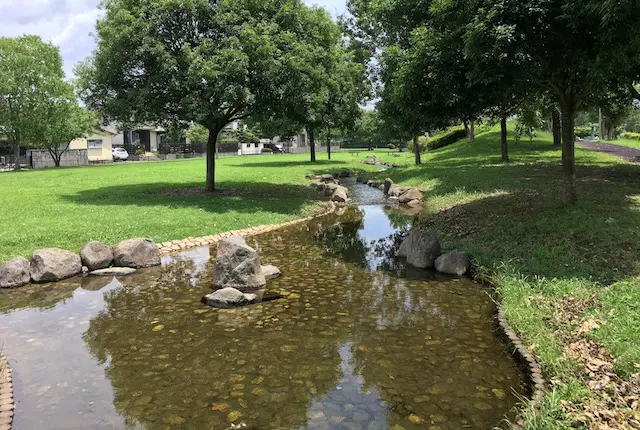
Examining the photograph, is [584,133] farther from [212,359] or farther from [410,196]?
[212,359]

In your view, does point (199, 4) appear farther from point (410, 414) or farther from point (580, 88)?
point (410, 414)

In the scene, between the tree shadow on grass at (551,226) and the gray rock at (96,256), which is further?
the gray rock at (96,256)

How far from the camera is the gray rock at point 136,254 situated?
1077 centimetres

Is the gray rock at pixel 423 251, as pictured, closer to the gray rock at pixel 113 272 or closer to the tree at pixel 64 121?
the gray rock at pixel 113 272

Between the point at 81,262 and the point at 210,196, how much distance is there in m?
9.12

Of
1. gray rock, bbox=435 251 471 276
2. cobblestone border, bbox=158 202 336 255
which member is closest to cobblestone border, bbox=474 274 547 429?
gray rock, bbox=435 251 471 276

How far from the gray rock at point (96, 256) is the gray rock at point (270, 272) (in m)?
3.61

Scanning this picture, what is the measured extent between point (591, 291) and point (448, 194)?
1178 centimetres

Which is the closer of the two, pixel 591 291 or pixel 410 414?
pixel 410 414

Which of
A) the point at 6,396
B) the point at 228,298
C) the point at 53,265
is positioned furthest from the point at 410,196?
the point at 6,396

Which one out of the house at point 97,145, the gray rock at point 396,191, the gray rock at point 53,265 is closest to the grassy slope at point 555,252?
the gray rock at point 396,191

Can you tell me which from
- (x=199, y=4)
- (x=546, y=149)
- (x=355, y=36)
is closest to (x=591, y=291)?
(x=199, y=4)

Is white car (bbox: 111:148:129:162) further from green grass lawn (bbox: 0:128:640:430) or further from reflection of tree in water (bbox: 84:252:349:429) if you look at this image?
reflection of tree in water (bbox: 84:252:349:429)

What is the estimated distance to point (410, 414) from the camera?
5004mm
